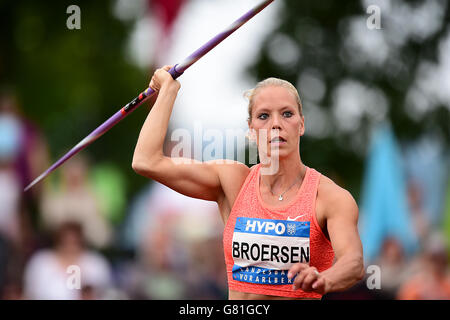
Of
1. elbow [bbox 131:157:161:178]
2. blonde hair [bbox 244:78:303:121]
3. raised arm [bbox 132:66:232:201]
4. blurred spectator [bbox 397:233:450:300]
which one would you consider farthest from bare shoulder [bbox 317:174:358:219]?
blurred spectator [bbox 397:233:450:300]

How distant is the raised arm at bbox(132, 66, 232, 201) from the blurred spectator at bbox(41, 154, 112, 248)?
580cm

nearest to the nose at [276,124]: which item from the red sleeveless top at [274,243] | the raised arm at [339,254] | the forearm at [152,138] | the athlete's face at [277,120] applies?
the athlete's face at [277,120]

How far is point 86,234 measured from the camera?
33.1 ft

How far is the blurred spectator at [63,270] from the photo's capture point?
8.51m

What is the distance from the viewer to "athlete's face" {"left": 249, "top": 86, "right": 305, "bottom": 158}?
4582 mm

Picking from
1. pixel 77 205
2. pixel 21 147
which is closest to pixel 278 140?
pixel 21 147

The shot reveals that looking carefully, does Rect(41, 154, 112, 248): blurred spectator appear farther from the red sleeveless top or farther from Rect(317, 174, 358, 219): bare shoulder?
Rect(317, 174, 358, 219): bare shoulder

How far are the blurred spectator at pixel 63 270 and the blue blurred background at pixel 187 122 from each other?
0.81 feet

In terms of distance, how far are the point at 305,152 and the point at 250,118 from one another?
1105 centimetres

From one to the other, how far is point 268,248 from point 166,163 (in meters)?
0.88

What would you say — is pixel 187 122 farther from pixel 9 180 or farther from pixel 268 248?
pixel 268 248

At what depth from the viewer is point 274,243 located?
14.7 ft

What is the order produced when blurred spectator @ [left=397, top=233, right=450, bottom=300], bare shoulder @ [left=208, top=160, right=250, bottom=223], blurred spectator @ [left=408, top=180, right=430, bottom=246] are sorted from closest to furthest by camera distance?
bare shoulder @ [left=208, top=160, right=250, bottom=223], blurred spectator @ [left=397, top=233, right=450, bottom=300], blurred spectator @ [left=408, top=180, right=430, bottom=246]

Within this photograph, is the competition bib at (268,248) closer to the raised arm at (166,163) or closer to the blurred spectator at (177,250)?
the raised arm at (166,163)
